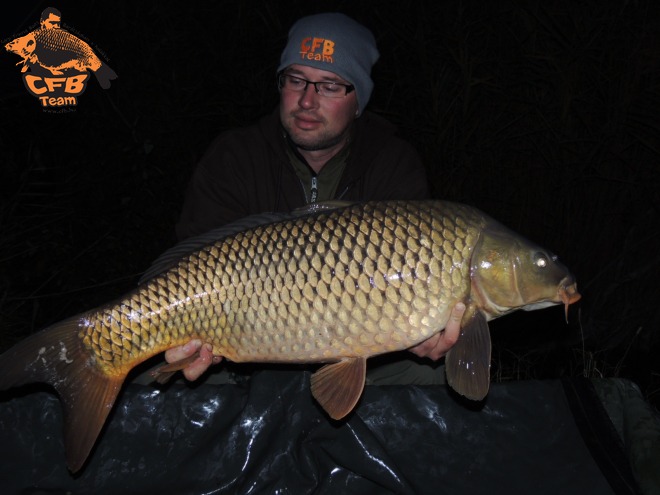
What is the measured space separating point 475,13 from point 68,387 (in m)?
2.77

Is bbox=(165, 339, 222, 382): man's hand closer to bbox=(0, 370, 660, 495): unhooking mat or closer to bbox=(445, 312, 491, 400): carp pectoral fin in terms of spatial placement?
bbox=(0, 370, 660, 495): unhooking mat

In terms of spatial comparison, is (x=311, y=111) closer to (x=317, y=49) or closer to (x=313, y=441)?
(x=317, y=49)

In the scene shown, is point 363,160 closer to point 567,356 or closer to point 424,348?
point 424,348

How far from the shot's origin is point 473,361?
57.3 inches

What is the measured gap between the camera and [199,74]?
4012 mm

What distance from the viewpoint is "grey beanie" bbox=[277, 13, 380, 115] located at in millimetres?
2014

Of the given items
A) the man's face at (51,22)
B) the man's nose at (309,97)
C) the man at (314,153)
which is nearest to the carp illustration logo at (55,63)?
the man's face at (51,22)

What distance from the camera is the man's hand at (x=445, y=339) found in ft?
4.68

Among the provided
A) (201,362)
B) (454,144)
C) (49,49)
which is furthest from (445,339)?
(49,49)

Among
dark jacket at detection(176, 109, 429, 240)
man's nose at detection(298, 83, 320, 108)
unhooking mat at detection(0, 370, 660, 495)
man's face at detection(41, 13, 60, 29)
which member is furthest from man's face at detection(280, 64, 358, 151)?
man's face at detection(41, 13, 60, 29)

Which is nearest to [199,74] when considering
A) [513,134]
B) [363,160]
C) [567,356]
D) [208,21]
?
[208,21]

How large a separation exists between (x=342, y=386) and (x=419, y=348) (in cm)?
28

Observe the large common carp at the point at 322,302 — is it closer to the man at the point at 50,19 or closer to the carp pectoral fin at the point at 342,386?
the carp pectoral fin at the point at 342,386

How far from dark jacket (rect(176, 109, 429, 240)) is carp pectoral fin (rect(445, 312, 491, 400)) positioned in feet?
2.40
